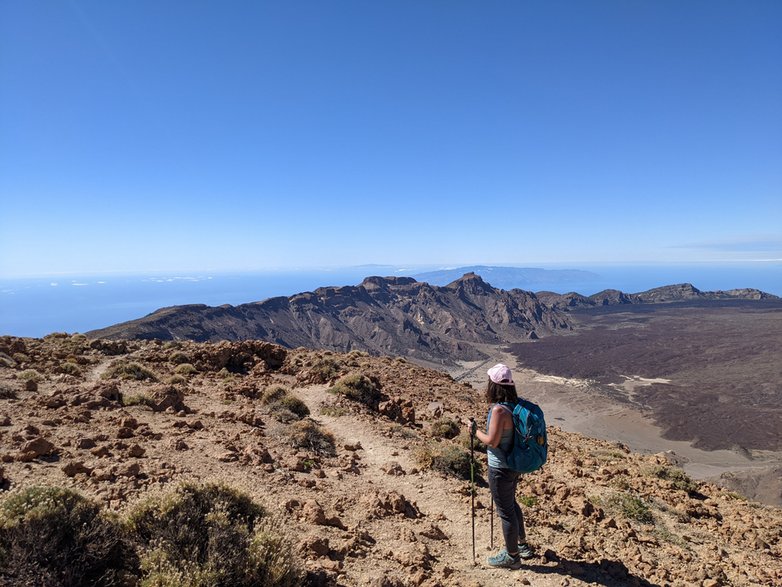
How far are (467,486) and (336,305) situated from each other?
119899mm

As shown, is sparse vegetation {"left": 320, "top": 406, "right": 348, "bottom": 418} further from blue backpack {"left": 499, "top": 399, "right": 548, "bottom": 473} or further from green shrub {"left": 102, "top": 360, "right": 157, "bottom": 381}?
blue backpack {"left": 499, "top": 399, "right": 548, "bottom": 473}

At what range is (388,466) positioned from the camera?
7660 millimetres

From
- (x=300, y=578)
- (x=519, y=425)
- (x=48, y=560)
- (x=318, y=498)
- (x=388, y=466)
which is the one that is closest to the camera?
(x=48, y=560)

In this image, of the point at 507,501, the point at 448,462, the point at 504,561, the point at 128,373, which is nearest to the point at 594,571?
the point at 504,561

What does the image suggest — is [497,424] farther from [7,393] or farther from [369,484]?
[7,393]

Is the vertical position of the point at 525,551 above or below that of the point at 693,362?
above

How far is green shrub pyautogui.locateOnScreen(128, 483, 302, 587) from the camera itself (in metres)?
3.03

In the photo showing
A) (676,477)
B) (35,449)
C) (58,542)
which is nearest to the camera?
(58,542)

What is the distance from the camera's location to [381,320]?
123 m

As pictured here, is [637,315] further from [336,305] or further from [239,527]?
[239,527]

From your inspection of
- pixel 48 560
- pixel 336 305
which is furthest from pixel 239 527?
pixel 336 305

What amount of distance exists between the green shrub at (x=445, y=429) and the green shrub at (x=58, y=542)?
842 centimetres

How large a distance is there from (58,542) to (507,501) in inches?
150

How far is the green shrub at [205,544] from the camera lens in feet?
9.93
